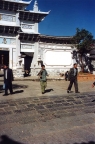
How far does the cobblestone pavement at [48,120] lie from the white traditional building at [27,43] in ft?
39.0

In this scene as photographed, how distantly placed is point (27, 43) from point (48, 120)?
16.9 meters

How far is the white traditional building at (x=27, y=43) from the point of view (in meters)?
20.5

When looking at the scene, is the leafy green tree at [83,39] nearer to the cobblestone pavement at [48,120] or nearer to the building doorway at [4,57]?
the building doorway at [4,57]

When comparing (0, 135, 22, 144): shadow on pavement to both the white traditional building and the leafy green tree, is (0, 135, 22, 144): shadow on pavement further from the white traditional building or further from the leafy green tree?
the leafy green tree

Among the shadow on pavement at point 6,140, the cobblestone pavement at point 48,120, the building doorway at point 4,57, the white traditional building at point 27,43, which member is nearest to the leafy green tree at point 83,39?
the white traditional building at point 27,43

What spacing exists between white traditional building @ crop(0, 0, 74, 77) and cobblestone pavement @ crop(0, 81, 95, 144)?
11.9 meters

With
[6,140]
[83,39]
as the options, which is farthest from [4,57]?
[6,140]

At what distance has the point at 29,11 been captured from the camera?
829 inches

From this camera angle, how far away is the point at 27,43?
22.0 m

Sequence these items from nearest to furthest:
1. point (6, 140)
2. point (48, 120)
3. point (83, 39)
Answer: point (6, 140)
point (48, 120)
point (83, 39)

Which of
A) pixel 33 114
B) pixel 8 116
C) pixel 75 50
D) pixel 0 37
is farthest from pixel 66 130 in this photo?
pixel 75 50

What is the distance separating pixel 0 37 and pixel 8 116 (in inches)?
618

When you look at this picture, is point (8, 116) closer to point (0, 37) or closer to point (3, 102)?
point (3, 102)

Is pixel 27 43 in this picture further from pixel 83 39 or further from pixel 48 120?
pixel 48 120
